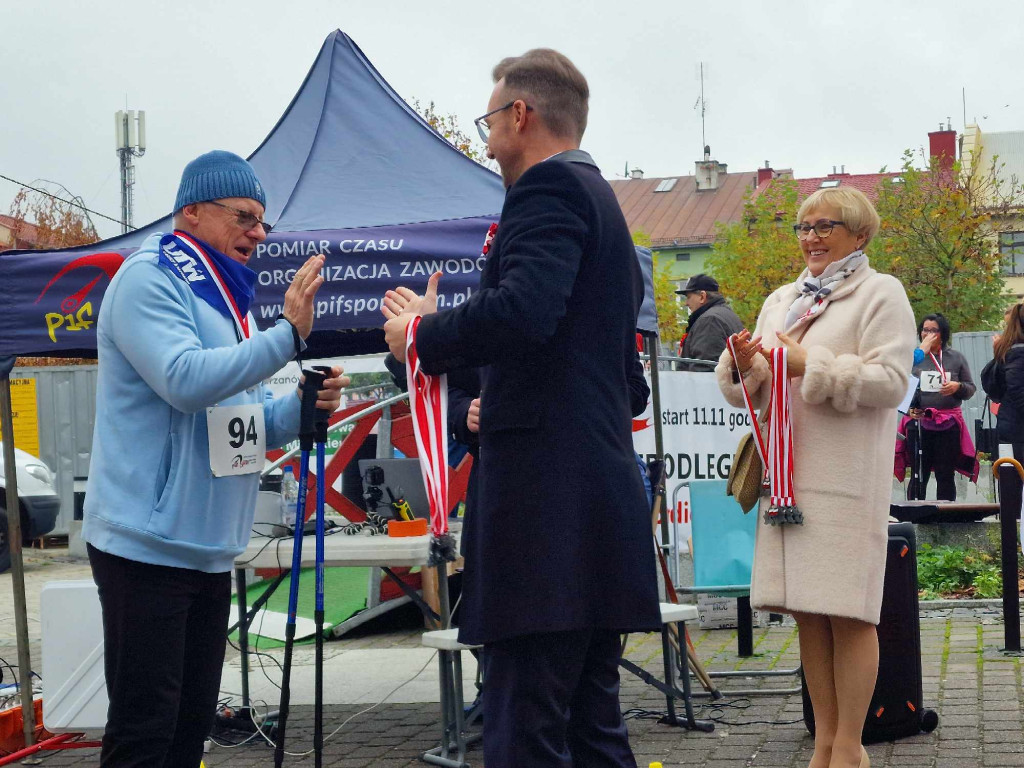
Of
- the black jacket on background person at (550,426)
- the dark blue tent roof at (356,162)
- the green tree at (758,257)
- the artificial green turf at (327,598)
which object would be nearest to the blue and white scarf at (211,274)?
the black jacket on background person at (550,426)

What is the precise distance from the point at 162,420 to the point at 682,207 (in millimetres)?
75292

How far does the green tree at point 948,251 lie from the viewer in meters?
30.3

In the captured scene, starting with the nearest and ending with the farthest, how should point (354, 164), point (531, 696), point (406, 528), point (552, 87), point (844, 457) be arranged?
point (531, 696), point (552, 87), point (844, 457), point (406, 528), point (354, 164)

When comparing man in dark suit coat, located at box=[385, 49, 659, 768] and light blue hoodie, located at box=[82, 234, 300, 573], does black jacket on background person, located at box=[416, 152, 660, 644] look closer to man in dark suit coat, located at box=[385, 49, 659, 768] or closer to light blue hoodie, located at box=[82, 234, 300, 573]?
man in dark suit coat, located at box=[385, 49, 659, 768]

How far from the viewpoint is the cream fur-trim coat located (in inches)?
156

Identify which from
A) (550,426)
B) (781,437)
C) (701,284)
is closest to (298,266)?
(781,437)

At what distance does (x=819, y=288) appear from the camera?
13.9 ft

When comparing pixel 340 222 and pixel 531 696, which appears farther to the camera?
pixel 340 222

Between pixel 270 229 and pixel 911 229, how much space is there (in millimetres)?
28096

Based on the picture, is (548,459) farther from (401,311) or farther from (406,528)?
(406,528)

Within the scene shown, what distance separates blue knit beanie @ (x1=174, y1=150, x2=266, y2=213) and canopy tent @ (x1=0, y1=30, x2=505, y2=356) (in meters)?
1.81

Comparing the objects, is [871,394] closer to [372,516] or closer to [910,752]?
[910,752]

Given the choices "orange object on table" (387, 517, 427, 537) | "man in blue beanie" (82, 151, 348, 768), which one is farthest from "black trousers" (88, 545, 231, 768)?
"orange object on table" (387, 517, 427, 537)

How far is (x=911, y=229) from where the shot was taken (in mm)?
30969
